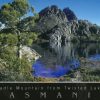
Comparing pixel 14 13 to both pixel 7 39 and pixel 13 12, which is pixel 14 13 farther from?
pixel 7 39

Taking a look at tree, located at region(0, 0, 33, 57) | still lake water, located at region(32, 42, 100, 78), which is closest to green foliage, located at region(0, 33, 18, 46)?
tree, located at region(0, 0, 33, 57)

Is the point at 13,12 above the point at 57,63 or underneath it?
above

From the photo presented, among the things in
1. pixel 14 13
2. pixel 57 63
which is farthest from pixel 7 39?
pixel 57 63

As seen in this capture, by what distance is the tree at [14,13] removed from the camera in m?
31.0

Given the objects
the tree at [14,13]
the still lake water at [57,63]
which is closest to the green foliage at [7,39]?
the tree at [14,13]

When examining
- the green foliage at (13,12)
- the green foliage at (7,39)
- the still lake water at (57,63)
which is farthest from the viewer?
the still lake water at (57,63)

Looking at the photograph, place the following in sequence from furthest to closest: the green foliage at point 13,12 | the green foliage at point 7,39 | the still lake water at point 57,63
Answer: the still lake water at point 57,63
the green foliage at point 13,12
the green foliage at point 7,39

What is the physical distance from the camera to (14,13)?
31.0 m

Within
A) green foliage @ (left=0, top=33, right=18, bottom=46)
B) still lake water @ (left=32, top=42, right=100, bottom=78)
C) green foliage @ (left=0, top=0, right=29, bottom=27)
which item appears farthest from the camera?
still lake water @ (left=32, top=42, right=100, bottom=78)

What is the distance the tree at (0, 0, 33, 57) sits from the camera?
31.0 metres

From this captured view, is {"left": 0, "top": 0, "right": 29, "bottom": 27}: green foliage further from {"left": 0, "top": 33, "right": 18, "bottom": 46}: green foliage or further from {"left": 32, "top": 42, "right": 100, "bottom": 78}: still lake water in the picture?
{"left": 32, "top": 42, "right": 100, "bottom": 78}: still lake water

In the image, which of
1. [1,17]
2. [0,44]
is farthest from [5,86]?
[1,17]

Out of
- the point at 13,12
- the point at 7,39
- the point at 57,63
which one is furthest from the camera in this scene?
the point at 57,63

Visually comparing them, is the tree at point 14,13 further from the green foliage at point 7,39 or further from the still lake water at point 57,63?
the still lake water at point 57,63
